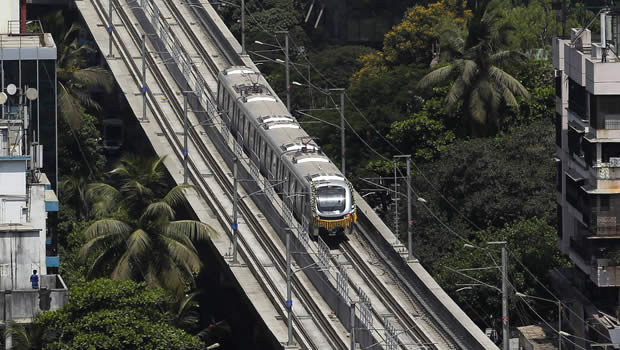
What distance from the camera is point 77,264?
105500 millimetres

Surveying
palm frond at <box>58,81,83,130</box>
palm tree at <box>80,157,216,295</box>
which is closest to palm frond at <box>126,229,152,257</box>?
palm tree at <box>80,157,216,295</box>

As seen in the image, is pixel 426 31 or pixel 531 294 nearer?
pixel 531 294

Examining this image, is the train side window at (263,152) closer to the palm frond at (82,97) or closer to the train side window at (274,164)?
the train side window at (274,164)

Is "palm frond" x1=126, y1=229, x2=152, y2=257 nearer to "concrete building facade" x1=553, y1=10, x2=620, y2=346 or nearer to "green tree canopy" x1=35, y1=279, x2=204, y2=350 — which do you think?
"green tree canopy" x1=35, y1=279, x2=204, y2=350

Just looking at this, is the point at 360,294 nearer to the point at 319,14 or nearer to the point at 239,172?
the point at 239,172

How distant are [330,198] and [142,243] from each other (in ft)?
55.7

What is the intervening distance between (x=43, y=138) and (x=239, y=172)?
54.3 feet

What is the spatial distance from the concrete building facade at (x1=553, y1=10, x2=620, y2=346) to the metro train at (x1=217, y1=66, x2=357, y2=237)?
13345mm

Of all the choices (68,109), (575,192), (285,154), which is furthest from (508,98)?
(68,109)

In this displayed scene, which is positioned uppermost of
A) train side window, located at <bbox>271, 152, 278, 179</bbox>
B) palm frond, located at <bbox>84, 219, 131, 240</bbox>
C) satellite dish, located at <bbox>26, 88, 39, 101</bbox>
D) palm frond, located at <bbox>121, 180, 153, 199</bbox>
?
satellite dish, located at <bbox>26, 88, 39, 101</bbox>

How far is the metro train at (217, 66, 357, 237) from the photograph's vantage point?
372ft

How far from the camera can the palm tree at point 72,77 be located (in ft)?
417

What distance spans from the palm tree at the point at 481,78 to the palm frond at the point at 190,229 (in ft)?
109

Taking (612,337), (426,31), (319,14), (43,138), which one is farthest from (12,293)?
(319,14)
